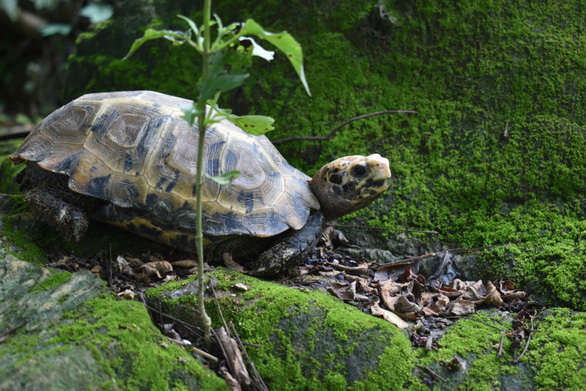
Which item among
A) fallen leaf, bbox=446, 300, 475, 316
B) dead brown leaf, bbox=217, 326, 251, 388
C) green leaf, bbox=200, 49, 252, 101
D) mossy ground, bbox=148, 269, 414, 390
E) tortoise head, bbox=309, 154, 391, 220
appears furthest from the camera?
tortoise head, bbox=309, 154, 391, 220

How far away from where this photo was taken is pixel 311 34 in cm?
603

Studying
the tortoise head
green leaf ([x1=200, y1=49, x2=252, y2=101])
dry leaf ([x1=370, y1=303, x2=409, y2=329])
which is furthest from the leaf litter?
green leaf ([x1=200, y1=49, x2=252, y2=101])

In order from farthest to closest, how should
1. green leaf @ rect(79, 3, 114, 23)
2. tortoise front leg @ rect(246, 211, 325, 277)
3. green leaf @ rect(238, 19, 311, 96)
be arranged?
green leaf @ rect(79, 3, 114, 23) < tortoise front leg @ rect(246, 211, 325, 277) < green leaf @ rect(238, 19, 311, 96)

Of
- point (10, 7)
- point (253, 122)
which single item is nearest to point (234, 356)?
point (253, 122)

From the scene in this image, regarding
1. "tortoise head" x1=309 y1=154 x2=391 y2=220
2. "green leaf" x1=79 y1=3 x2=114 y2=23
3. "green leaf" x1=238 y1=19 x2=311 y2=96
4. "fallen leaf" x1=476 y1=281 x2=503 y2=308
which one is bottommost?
"fallen leaf" x1=476 y1=281 x2=503 y2=308

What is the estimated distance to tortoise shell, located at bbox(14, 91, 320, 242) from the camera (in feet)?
13.4

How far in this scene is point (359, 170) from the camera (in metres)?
4.43

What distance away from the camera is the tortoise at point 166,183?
161 inches

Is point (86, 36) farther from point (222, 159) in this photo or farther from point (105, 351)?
point (105, 351)

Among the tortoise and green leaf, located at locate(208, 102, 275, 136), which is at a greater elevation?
green leaf, located at locate(208, 102, 275, 136)

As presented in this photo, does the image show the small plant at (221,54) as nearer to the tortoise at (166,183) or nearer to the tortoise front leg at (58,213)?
the tortoise at (166,183)

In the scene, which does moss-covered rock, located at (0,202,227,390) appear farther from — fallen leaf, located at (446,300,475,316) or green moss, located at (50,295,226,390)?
fallen leaf, located at (446,300,475,316)

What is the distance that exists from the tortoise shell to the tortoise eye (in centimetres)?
52

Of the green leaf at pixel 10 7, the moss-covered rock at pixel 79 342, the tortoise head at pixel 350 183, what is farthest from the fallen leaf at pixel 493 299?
the green leaf at pixel 10 7
